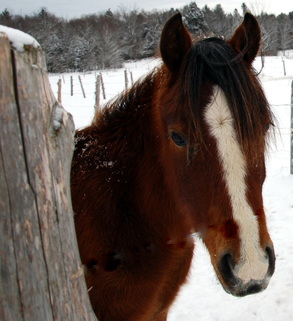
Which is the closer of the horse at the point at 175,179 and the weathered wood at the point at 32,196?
the weathered wood at the point at 32,196

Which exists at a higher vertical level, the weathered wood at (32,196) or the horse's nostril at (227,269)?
the weathered wood at (32,196)

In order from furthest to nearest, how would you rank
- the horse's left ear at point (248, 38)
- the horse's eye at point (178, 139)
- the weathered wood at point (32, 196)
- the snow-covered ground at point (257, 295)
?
the snow-covered ground at point (257, 295) → the horse's left ear at point (248, 38) → the horse's eye at point (178, 139) → the weathered wood at point (32, 196)

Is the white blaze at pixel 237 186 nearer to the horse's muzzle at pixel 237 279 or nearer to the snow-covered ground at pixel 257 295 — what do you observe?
the horse's muzzle at pixel 237 279

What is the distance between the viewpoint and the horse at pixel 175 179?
162 centimetres

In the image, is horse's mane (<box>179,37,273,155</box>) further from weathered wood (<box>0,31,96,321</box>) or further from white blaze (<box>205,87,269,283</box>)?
weathered wood (<box>0,31,96,321</box>)

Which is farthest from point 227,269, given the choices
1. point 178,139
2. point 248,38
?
point 248,38

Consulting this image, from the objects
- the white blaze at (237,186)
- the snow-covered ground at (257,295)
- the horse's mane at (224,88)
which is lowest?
the snow-covered ground at (257,295)

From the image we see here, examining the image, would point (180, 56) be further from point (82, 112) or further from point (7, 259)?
point (82, 112)

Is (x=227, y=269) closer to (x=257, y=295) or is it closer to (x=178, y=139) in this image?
(x=178, y=139)

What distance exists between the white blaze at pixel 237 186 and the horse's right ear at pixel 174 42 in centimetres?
45

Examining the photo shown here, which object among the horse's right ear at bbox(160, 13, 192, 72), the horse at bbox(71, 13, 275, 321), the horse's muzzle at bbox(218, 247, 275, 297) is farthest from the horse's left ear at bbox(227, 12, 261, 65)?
the horse's muzzle at bbox(218, 247, 275, 297)

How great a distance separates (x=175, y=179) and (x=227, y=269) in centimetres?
60

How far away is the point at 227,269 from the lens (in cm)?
161

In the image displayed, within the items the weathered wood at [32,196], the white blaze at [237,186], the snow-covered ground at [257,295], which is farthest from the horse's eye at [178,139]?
the weathered wood at [32,196]
